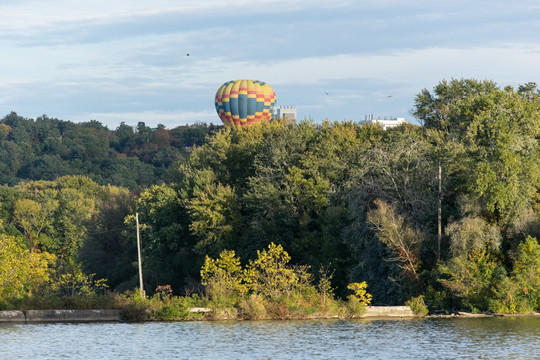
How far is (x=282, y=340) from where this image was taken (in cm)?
3675

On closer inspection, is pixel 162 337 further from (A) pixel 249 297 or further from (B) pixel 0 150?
(B) pixel 0 150

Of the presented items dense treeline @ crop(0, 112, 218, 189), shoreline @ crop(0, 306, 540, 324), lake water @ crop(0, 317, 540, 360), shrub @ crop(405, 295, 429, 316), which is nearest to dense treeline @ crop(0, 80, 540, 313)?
shrub @ crop(405, 295, 429, 316)

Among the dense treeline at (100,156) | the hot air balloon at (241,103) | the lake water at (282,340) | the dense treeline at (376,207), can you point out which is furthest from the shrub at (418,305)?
the dense treeline at (100,156)

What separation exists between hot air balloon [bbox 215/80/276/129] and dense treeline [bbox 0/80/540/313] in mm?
20495

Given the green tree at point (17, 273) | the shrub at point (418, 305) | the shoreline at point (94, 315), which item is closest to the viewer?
the shrub at point (418, 305)

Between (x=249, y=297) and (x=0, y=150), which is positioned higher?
(x=0, y=150)

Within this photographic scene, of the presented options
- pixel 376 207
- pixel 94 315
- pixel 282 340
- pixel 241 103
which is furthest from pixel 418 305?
pixel 241 103

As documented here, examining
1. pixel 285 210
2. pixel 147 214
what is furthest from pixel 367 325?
pixel 147 214

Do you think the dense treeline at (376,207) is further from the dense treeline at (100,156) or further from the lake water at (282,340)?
the dense treeline at (100,156)

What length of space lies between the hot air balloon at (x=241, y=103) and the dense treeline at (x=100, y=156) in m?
72.2

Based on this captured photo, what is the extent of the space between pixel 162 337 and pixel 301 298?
8.93 meters

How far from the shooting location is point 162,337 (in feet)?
127

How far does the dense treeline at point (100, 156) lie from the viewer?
173 m

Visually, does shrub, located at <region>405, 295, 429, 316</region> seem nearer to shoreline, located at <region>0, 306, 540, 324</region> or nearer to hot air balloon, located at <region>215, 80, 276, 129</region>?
shoreline, located at <region>0, 306, 540, 324</region>
